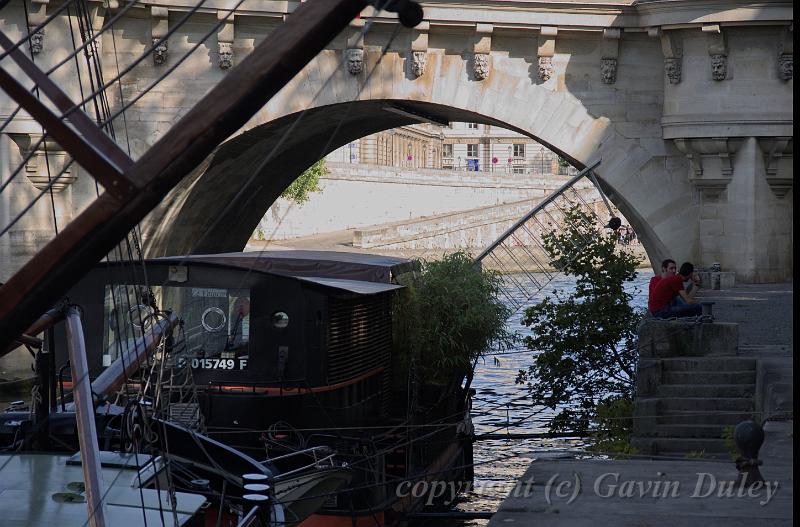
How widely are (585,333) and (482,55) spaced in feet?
15.5

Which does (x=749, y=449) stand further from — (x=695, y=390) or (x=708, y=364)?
(x=708, y=364)

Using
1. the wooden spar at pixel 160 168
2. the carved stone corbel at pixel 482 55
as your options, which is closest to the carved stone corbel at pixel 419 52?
the carved stone corbel at pixel 482 55

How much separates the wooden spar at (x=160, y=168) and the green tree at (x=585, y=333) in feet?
29.0

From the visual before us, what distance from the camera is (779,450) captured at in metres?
5.84

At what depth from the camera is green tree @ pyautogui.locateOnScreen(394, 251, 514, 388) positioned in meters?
11.8

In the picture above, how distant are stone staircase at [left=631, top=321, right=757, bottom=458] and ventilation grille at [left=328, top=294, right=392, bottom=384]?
2400 mm

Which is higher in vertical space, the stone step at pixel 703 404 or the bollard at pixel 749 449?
the bollard at pixel 749 449

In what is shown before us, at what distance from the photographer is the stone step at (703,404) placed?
→ 8.40 m

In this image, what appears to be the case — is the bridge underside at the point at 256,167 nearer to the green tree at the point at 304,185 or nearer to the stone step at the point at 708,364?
the stone step at the point at 708,364

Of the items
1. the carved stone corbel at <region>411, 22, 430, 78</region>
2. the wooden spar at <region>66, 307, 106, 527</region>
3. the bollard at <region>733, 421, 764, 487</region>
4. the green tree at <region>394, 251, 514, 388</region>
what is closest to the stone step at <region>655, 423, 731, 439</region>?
the bollard at <region>733, 421, 764, 487</region>

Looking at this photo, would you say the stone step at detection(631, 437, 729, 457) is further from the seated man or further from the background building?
the background building

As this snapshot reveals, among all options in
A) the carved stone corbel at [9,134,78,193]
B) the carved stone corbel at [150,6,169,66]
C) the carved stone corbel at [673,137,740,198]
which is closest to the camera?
the carved stone corbel at [673,137,740,198]

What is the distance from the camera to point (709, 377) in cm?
881

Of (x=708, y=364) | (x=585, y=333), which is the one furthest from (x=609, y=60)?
(x=708, y=364)
